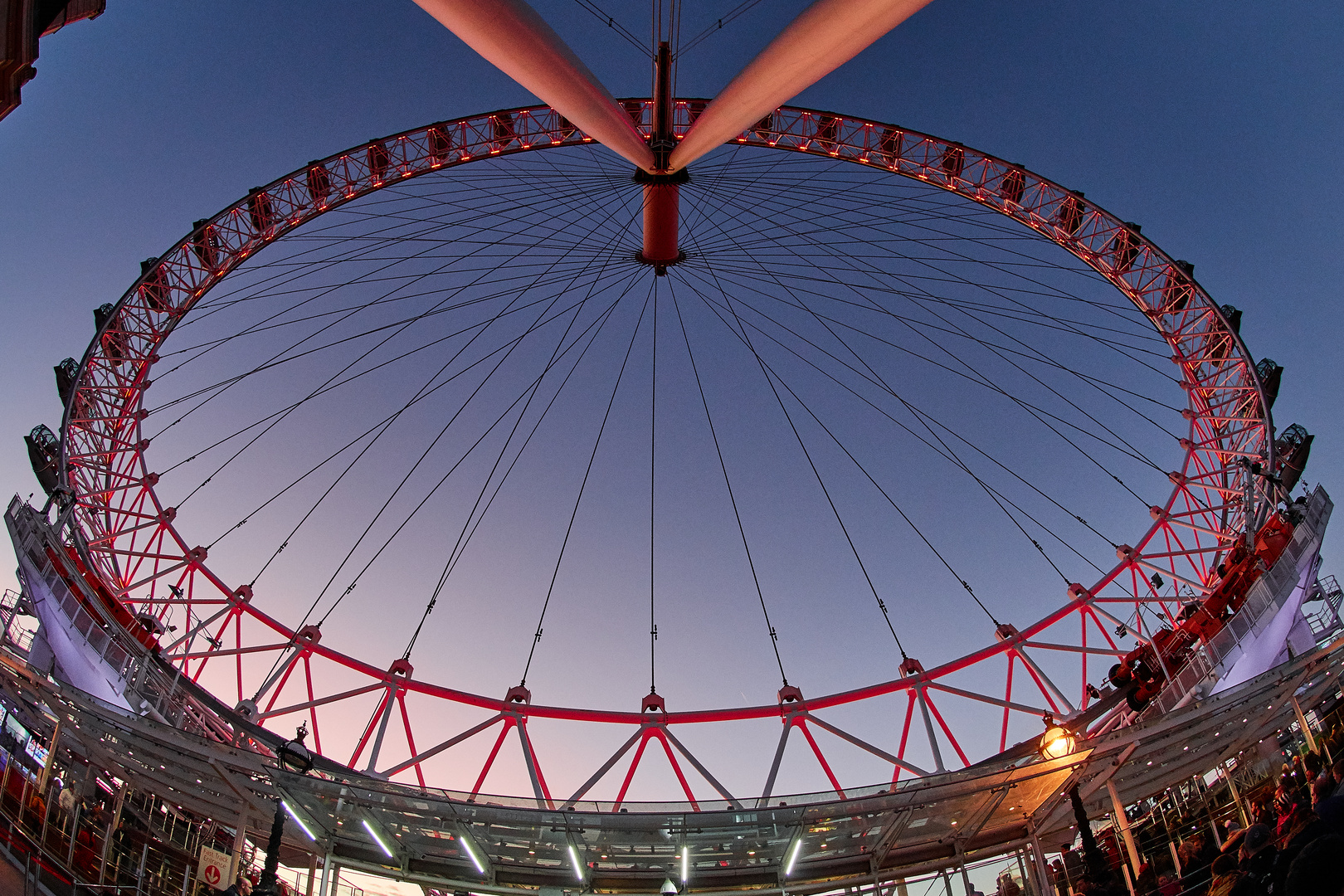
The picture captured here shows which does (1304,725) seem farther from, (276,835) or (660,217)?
(276,835)

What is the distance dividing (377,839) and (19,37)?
22.2m

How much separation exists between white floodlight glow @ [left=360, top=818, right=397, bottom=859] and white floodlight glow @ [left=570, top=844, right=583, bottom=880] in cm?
549

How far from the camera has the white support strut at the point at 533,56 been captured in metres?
15.9

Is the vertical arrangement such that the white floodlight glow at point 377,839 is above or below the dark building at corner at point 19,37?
below

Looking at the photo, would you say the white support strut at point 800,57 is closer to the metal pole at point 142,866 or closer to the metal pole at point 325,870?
→ the metal pole at point 325,870

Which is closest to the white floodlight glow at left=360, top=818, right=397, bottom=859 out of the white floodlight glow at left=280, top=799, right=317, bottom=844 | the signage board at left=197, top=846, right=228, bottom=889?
the white floodlight glow at left=280, top=799, right=317, bottom=844

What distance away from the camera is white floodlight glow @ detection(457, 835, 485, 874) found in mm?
25636

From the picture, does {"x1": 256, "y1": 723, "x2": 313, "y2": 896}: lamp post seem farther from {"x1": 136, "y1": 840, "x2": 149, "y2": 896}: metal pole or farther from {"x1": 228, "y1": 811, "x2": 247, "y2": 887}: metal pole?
{"x1": 136, "y1": 840, "x2": 149, "y2": 896}: metal pole

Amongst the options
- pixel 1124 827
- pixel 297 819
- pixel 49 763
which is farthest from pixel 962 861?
pixel 49 763

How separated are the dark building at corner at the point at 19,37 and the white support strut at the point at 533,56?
203 inches

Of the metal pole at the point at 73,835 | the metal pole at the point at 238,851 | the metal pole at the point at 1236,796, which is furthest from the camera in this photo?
the metal pole at the point at 1236,796

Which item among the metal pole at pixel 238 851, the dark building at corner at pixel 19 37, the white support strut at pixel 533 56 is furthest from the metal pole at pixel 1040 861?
the dark building at corner at pixel 19 37

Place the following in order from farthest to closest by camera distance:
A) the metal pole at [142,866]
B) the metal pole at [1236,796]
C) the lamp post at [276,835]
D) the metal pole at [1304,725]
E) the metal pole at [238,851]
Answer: the metal pole at [1236,796], the metal pole at [1304,725], the metal pole at [142,866], the metal pole at [238,851], the lamp post at [276,835]

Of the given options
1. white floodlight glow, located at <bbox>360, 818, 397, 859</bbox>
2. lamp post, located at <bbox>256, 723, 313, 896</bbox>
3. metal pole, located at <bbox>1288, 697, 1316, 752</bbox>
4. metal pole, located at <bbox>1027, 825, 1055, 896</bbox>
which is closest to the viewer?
lamp post, located at <bbox>256, 723, 313, 896</bbox>
